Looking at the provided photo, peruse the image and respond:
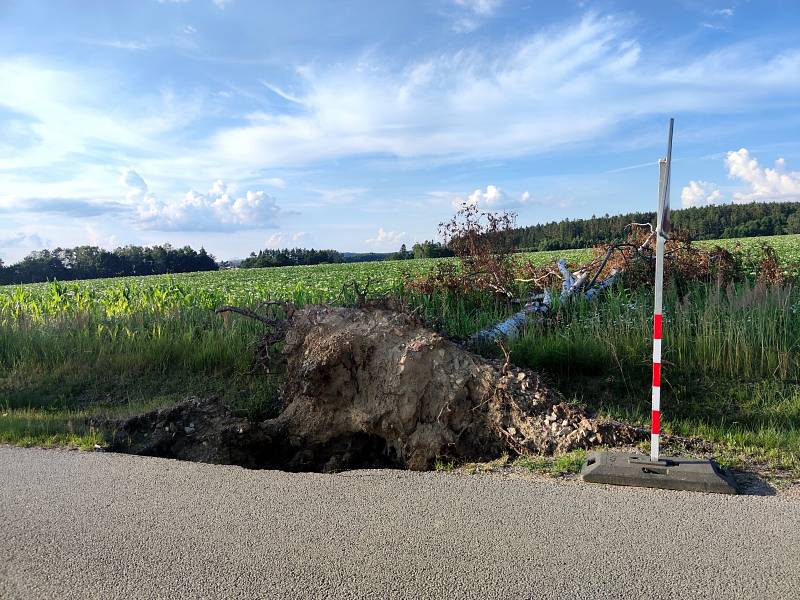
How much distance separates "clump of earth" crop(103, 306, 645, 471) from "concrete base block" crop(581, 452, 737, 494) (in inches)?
27.0

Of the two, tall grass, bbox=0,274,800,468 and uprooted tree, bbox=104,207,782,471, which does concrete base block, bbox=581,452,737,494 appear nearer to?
uprooted tree, bbox=104,207,782,471

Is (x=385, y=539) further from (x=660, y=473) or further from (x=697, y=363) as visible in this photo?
(x=697, y=363)

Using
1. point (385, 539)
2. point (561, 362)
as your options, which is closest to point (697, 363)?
point (561, 362)

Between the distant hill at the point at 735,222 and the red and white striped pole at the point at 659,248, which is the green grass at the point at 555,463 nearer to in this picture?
the red and white striped pole at the point at 659,248

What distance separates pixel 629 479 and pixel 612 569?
56.8 inches

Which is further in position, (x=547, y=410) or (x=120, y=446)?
(x=120, y=446)

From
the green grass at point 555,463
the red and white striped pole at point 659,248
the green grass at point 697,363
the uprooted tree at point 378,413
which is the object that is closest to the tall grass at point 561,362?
the green grass at point 697,363

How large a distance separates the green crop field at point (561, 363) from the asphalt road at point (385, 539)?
5.54ft

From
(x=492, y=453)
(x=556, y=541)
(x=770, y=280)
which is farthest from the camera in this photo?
(x=770, y=280)

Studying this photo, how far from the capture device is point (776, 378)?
24.9ft

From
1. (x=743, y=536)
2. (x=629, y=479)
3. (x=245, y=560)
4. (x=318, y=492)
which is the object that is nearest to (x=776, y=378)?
(x=629, y=479)

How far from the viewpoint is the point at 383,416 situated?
22.4ft

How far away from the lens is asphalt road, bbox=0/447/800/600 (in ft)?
11.5

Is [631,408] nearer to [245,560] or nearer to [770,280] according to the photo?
[245,560]
